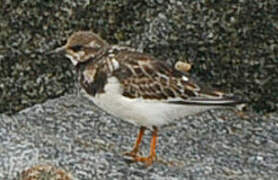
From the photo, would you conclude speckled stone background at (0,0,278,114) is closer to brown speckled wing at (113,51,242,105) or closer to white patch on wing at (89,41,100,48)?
white patch on wing at (89,41,100,48)

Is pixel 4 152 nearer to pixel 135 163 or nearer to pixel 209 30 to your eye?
pixel 135 163

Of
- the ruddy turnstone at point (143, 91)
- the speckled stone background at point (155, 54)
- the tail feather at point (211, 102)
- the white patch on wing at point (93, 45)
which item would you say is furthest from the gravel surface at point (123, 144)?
the white patch on wing at point (93, 45)

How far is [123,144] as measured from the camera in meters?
7.21

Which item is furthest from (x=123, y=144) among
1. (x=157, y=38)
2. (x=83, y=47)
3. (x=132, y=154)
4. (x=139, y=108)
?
(x=157, y=38)

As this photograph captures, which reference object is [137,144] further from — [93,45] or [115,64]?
[93,45]

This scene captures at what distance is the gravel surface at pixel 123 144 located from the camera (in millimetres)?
6648

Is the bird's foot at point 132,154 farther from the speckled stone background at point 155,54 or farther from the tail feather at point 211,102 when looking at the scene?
the tail feather at point 211,102

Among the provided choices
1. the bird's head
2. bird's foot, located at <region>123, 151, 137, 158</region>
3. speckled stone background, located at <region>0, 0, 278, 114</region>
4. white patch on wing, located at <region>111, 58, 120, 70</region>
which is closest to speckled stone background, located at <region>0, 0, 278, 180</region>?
speckled stone background, located at <region>0, 0, 278, 114</region>

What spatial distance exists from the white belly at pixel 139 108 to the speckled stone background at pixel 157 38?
1618 millimetres

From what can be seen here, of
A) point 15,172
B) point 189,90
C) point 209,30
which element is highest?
point 209,30

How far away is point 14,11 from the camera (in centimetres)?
800

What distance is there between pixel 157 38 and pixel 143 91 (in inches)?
65.1

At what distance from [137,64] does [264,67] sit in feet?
6.15

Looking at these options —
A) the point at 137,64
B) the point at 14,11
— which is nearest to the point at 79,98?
the point at 14,11
